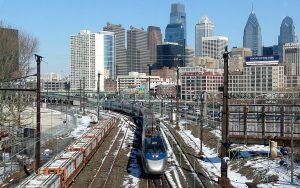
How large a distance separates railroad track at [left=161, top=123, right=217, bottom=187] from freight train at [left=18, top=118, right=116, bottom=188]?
7.35m

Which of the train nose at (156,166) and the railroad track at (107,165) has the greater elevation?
the train nose at (156,166)

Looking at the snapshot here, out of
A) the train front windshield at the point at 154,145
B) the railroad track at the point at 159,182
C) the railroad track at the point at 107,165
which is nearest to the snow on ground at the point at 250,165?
the railroad track at the point at 159,182

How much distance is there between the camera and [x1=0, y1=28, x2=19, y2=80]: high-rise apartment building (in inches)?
1490

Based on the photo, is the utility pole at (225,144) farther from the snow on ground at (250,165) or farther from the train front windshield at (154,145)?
the train front windshield at (154,145)

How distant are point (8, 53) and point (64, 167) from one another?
18314 mm

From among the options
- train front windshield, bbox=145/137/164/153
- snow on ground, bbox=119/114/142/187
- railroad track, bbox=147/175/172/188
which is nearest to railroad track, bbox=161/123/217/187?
railroad track, bbox=147/175/172/188

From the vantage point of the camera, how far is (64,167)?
24.3 meters

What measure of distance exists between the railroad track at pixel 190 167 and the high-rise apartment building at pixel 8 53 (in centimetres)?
1687

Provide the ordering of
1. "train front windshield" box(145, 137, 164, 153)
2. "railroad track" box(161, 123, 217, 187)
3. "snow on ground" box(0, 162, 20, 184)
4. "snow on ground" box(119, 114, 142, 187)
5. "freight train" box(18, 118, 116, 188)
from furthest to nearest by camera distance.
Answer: "snow on ground" box(0, 162, 20, 184), "train front windshield" box(145, 137, 164, 153), "snow on ground" box(119, 114, 142, 187), "railroad track" box(161, 123, 217, 187), "freight train" box(18, 118, 116, 188)

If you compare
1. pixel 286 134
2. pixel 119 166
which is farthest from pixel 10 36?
pixel 286 134

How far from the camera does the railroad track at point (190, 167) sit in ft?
87.6

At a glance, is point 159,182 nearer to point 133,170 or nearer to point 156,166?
point 156,166

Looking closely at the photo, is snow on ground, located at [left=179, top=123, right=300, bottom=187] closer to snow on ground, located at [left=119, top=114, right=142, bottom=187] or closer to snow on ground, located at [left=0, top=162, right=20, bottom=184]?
snow on ground, located at [left=119, top=114, right=142, bottom=187]

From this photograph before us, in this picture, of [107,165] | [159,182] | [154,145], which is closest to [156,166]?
[159,182]
